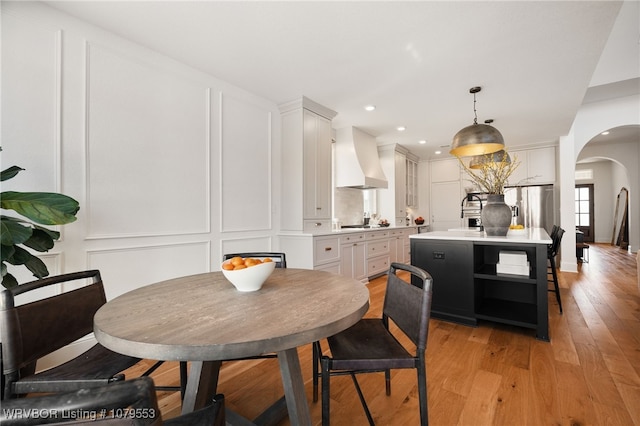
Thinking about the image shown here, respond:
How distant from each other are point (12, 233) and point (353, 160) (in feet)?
13.5

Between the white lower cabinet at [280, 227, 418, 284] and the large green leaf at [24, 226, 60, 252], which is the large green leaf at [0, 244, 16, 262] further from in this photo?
the white lower cabinet at [280, 227, 418, 284]

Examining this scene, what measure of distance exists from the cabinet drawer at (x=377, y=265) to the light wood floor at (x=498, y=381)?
187 centimetres

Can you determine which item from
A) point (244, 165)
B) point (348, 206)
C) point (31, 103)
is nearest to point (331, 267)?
point (244, 165)

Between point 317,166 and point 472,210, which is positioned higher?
point 317,166

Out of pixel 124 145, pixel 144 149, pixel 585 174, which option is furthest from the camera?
pixel 585 174

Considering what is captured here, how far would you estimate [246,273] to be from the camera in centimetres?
125

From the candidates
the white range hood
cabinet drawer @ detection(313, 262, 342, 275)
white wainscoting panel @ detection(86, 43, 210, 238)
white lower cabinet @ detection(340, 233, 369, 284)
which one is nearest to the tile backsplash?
the white range hood

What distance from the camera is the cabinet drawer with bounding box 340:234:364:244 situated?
160 inches

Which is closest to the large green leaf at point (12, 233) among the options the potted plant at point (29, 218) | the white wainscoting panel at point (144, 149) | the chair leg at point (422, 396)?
the potted plant at point (29, 218)

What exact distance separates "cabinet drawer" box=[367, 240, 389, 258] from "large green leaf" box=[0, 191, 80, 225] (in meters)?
3.80

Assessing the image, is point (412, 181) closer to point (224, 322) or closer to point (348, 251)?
point (348, 251)

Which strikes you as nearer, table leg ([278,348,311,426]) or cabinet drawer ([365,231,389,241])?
table leg ([278,348,311,426])

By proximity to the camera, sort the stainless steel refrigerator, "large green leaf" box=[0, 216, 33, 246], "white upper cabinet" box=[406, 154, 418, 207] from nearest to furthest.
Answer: "large green leaf" box=[0, 216, 33, 246]
the stainless steel refrigerator
"white upper cabinet" box=[406, 154, 418, 207]

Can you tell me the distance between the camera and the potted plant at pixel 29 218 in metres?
1.47
